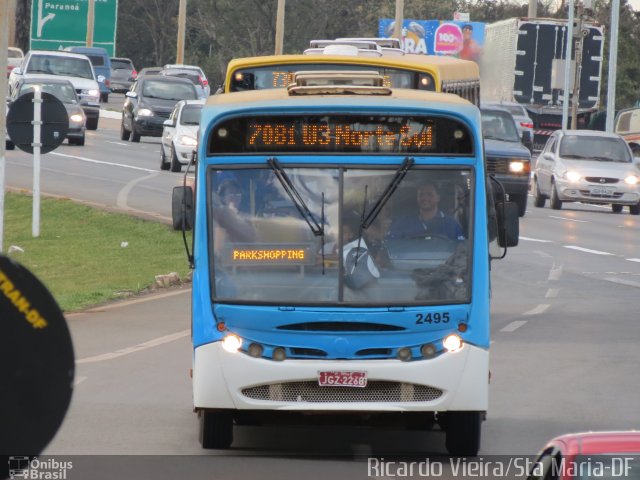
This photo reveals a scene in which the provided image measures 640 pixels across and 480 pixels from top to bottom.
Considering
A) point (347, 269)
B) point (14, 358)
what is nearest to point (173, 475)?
point (347, 269)

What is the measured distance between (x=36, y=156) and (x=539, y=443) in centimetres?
1951

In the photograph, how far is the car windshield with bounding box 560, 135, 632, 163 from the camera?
122 feet

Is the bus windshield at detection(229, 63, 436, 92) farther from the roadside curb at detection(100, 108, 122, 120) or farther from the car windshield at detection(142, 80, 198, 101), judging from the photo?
the roadside curb at detection(100, 108, 122, 120)

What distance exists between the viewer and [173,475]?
9.24 m

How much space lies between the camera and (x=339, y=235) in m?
10.1

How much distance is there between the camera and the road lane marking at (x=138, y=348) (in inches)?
575

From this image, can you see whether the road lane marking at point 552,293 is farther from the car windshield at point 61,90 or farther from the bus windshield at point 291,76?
the car windshield at point 61,90

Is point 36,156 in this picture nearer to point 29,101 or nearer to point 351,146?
point 29,101

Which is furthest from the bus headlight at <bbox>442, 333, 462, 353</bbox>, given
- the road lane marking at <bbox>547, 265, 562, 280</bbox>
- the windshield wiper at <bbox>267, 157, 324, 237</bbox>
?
the road lane marking at <bbox>547, 265, 562, 280</bbox>

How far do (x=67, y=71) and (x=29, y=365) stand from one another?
5097 centimetres

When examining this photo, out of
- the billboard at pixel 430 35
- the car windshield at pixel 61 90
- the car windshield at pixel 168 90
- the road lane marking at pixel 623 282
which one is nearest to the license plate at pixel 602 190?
the road lane marking at pixel 623 282

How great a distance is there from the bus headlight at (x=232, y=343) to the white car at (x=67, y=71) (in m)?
Answer: 41.1

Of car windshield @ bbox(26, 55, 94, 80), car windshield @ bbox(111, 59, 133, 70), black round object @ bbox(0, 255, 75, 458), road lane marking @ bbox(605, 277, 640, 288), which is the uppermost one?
black round object @ bbox(0, 255, 75, 458)

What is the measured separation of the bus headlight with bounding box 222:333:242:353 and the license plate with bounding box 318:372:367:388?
0.53 metres
